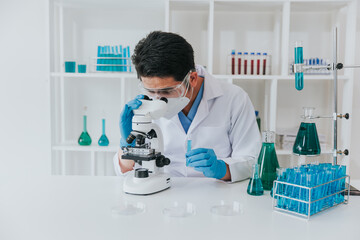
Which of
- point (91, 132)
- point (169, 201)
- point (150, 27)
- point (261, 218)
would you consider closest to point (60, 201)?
point (169, 201)

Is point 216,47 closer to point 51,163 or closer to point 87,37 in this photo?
point 87,37

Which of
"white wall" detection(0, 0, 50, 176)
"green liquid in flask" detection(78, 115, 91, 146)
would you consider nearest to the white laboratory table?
"green liquid in flask" detection(78, 115, 91, 146)

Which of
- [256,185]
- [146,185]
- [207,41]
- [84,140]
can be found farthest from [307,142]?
[84,140]

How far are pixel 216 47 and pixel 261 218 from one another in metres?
2.05

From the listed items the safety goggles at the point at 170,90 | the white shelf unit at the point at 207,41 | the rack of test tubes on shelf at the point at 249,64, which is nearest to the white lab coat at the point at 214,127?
the safety goggles at the point at 170,90

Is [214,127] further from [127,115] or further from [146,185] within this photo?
[146,185]

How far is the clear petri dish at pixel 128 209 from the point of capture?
112 cm

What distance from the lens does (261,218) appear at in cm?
109

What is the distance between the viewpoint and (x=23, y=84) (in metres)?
2.98

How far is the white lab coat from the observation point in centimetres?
179

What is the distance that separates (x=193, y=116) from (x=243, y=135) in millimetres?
275

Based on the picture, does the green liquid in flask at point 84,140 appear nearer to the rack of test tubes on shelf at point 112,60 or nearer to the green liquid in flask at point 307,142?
the rack of test tubes on shelf at point 112,60

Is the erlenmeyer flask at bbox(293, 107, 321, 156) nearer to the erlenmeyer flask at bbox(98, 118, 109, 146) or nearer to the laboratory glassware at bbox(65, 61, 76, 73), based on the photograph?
the erlenmeyer flask at bbox(98, 118, 109, 146)

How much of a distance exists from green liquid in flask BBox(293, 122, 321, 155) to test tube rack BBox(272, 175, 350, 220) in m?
0.20
